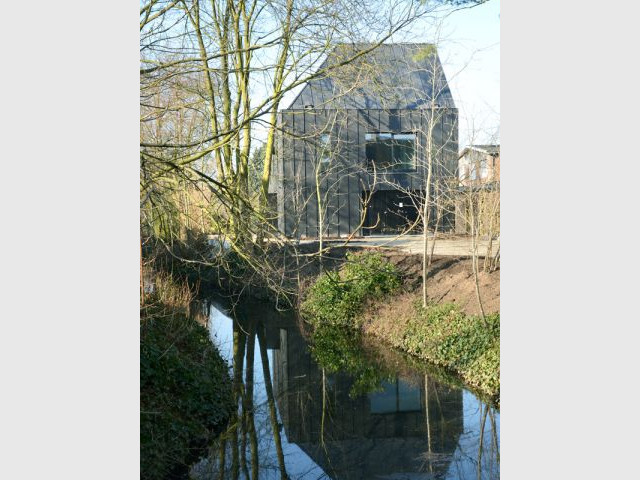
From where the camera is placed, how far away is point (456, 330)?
10633 mm

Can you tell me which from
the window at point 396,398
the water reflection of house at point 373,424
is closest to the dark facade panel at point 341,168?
the water reflection of house at point 373,424

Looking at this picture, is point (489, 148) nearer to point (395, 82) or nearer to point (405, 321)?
point (405, 321)

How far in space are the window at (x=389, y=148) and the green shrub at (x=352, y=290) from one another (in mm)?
7973

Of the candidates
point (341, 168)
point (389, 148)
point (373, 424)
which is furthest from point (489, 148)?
point (389, 148)

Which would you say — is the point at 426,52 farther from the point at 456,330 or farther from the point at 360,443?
the point at 360,443

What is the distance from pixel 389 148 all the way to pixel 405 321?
10875mm

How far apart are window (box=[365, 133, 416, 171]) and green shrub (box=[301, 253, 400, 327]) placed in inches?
314

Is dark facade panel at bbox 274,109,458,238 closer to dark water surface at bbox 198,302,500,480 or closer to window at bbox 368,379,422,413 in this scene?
dark water surface at bbox 198,302,500,480

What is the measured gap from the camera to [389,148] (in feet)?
72.4

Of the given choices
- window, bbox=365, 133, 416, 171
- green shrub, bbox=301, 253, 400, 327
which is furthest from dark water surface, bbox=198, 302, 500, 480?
window, bbox=365, 133, 416, 171

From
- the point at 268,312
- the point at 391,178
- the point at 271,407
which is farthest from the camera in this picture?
the point at 391,178
